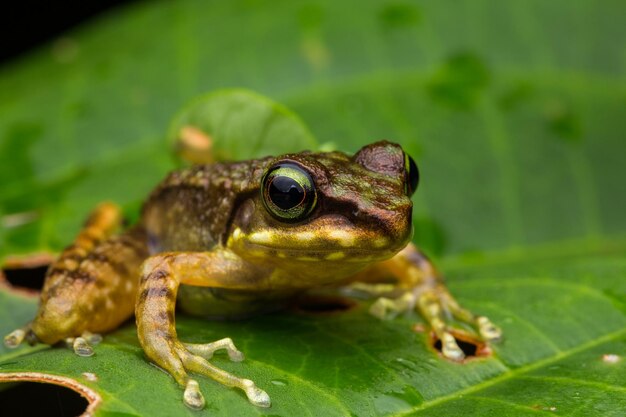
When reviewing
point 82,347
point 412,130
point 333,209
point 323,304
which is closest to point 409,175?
point 333,209

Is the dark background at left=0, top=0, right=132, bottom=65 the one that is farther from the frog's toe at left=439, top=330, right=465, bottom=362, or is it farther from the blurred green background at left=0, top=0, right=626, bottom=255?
the frog's toe at left=439, top=330, right=465, bottom=362

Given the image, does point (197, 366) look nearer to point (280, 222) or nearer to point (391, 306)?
point (280, 222)

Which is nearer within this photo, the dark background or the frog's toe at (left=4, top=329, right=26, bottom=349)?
the frog's toe at (left=4, top=329, right=26, bottom=349)

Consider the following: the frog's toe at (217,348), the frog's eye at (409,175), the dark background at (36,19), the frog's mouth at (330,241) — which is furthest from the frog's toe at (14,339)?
the dark background at (36,19)

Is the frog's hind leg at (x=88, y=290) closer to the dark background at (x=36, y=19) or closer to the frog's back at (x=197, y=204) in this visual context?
A: the frog's back at (x=197, y=204)

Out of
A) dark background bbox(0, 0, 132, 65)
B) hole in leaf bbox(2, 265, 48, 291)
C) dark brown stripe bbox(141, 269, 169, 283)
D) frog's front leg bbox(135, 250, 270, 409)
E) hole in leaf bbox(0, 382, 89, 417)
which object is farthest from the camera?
dark background bbox(0, 0, 132, 65)

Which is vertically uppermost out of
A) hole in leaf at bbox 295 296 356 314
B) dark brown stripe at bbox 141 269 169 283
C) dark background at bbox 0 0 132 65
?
dark background at bbox 0 0 132 65

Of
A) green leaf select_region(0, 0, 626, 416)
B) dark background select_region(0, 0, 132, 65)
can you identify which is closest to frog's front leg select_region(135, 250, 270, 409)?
green leaf select_region(0, 0, 626, 416)
